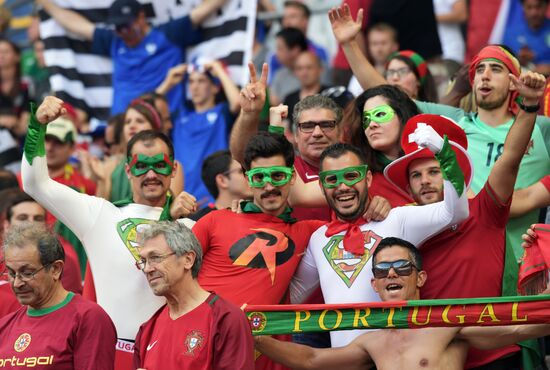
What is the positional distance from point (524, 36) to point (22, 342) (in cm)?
714

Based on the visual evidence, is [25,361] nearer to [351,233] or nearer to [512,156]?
[351,233]

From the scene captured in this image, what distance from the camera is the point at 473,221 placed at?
841cm

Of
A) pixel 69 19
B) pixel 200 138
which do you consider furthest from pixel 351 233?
pixel 69 19

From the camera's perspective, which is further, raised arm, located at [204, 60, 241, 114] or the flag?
the flag

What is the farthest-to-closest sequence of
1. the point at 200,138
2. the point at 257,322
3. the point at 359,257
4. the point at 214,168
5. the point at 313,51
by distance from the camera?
the point at 313,51 < the point at 200,138 < the point at 214,168 < the point at 359,257 < the point at 257,322

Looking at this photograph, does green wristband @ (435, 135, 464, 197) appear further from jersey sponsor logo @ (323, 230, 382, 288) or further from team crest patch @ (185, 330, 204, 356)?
team crest patch @ (185, 330, 204, 356)

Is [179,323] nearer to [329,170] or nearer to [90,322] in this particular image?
[90,322]

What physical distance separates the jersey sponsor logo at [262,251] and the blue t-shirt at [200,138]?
13.1ft

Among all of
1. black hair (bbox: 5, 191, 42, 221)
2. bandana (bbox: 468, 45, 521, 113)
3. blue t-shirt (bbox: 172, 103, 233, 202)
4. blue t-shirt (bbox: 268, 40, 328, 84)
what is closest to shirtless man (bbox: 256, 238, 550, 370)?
bandana (bbox: 468, 45, 521, 113)

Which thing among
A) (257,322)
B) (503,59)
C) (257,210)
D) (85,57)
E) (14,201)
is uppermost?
(85,57)

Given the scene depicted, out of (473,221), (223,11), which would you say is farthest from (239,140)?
(223,11)

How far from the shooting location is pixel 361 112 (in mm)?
9445

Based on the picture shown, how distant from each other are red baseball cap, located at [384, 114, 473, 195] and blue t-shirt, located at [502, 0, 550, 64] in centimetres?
463

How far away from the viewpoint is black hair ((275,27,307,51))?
1324 cm
